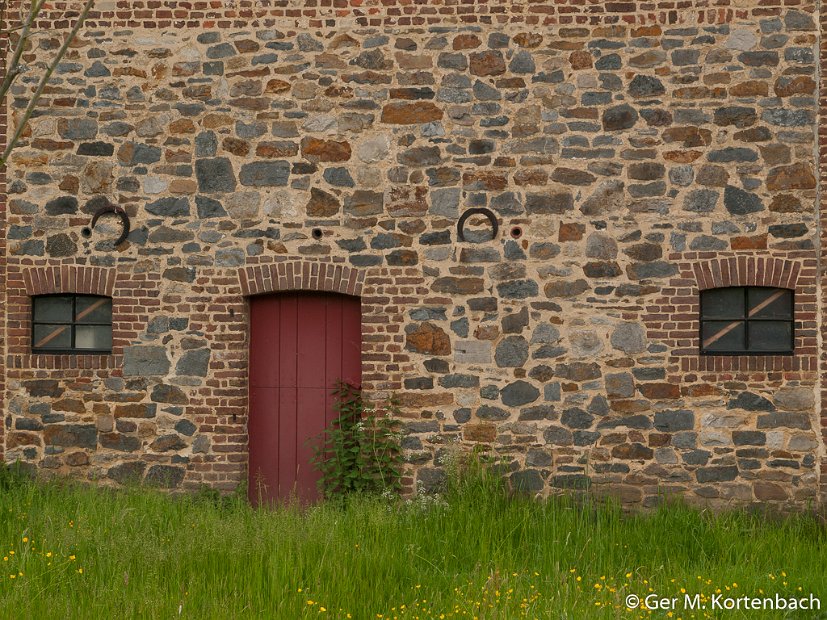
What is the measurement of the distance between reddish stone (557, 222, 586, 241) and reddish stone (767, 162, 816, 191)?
6.01 ft

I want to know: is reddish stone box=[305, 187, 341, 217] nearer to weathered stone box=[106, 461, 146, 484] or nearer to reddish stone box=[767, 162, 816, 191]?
weathered stone box=[106, 461, 146, 484]

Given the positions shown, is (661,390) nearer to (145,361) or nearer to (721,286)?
(721,286)

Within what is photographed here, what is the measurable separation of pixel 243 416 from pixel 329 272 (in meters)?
1.68

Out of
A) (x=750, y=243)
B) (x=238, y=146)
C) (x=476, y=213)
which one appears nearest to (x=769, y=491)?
(x=750, y=243)

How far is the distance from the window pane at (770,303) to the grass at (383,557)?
1.90 m

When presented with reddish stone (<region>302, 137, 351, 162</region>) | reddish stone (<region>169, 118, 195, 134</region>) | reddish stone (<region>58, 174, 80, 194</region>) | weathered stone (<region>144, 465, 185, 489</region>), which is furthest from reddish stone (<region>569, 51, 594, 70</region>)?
weathered stone (<region>144, 465, 185, 489</region>)

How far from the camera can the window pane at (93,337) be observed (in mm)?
8570

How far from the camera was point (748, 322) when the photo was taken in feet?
26.5

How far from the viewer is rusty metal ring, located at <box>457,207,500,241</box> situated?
8.27 meters

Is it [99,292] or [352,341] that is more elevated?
[99,292]

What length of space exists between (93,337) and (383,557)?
429cm

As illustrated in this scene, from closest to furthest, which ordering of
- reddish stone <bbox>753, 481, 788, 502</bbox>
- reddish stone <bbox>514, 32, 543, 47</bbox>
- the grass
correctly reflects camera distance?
the grass → reddish stone <bbox>753, 481, 788, 502</bbox> → reddish stone <bbox>514, 32, 543, 47</bbox>

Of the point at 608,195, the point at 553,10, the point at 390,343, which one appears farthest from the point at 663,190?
the point at 390,343

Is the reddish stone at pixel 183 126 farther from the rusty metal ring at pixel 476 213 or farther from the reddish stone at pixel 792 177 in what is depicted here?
the reddish stone at pixel 792 177
